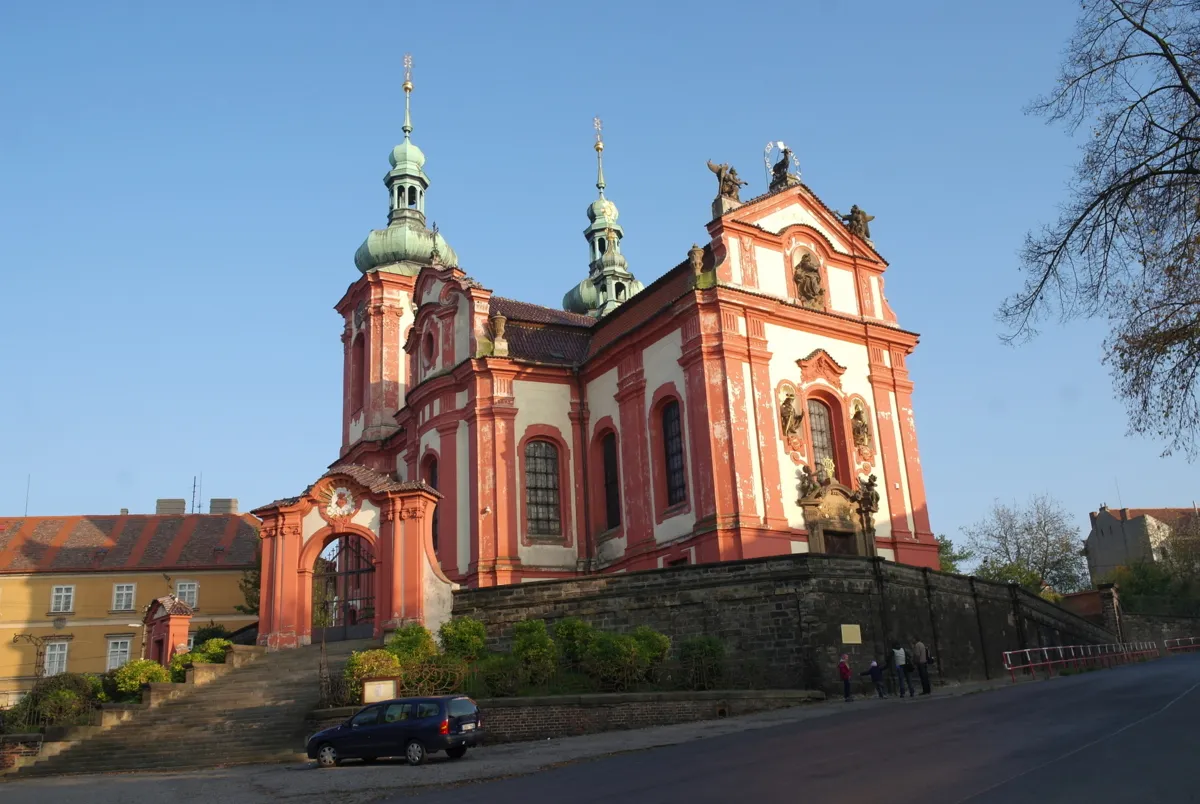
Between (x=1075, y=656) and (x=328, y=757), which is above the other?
(x=1075, y=656)

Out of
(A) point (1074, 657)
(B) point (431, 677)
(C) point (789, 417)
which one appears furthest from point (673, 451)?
(A) point (1074, 657)

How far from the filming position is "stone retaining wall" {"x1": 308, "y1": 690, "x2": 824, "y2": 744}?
19562mm

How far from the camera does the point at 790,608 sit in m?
22.1

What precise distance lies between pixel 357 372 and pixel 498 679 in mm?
27308

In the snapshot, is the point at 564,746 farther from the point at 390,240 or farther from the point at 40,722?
the point at 390,240

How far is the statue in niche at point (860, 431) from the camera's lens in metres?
30.8

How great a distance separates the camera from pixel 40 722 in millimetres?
24312

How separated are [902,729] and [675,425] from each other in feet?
51.8

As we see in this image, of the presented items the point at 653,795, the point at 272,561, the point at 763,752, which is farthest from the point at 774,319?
the point at 653,795

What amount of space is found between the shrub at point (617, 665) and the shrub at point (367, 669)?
159 inches

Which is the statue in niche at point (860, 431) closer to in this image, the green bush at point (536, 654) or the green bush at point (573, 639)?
the green bush at point (573, 639)

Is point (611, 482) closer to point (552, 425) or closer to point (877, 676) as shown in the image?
point (552, 425)

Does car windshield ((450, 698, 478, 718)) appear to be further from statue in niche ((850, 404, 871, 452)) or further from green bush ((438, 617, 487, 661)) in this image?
statue in niche ((850, 404, 871, 452))

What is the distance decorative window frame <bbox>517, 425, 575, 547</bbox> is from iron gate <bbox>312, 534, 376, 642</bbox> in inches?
191
